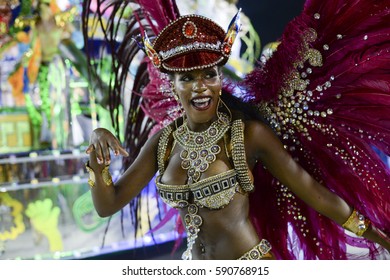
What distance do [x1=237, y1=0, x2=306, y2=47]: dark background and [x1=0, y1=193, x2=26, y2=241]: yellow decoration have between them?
193cm

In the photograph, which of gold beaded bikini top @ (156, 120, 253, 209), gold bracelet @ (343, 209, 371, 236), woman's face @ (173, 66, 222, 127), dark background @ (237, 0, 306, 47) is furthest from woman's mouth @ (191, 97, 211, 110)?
dark background @ (237, 0, 306, 47)

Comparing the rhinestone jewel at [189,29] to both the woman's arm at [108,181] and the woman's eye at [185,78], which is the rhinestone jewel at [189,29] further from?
the woman's arm at [108,181]

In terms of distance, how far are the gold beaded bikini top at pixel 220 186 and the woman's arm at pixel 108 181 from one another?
0.13 metres

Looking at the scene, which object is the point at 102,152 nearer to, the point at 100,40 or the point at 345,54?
the point at 345,54

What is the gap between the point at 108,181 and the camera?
1.79 metres

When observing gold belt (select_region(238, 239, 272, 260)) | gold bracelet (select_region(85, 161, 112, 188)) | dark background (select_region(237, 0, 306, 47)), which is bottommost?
gold belt (select_region(238, 239, 272, 260))

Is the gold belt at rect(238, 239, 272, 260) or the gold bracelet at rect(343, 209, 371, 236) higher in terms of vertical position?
the gold bracelet at rect(343, 209, 371, 236)

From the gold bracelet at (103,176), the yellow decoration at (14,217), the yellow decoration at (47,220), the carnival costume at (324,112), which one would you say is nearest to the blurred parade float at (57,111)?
the yellow decoration at (47,220)

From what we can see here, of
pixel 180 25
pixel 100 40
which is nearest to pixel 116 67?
pixel 180 25

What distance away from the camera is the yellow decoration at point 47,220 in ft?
12.3

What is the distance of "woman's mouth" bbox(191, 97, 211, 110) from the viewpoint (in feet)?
5.53

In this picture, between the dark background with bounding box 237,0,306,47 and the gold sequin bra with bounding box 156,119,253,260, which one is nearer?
the gold sequin bra with bounding box 156,119,253,260

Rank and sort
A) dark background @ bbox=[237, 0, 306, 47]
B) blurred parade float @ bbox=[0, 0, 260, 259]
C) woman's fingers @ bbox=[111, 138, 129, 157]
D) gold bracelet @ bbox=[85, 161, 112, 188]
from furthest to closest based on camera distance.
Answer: blurred parade float @ bbox=[0, 0, 260, 259] < dark background @ bbox=[237, 0, 306, 47] < gold bracelet @ bbox=[85, 161, 112, 188] < woman's fingers @ bbox=[111, 138, 129, 157]

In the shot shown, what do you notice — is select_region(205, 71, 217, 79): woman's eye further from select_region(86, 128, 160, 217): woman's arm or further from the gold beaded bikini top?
select_region(86, 128, 160, 217): woman's arm
